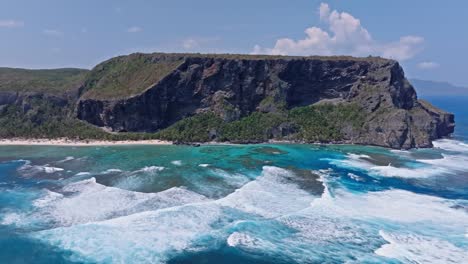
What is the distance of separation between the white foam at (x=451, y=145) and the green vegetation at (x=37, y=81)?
123541 millimetres

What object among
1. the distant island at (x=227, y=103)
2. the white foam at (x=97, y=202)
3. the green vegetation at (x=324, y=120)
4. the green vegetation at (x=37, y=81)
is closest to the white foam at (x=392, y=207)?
the white foam at (x=97, y=202)

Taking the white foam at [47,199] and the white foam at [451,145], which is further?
the white foam at [451,145]

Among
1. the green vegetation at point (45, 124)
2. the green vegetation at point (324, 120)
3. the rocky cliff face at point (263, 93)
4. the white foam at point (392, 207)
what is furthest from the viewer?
the rocky cliff face at point (263, 93)

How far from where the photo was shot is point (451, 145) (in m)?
119

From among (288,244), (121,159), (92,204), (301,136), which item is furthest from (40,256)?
(301,136)

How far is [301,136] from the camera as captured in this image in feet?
392

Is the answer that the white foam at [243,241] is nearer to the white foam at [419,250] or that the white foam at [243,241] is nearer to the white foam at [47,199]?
the white foam at [419,250]

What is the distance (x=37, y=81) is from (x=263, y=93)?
83281 mm

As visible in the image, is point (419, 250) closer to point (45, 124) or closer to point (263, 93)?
point (263, 93)

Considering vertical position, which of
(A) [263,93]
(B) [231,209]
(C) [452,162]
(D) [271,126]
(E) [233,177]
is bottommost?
(B) [231,209]

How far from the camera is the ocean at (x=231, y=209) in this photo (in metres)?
42.9

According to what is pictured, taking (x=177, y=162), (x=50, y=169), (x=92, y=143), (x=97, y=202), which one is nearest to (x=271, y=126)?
(x=177, y=162)

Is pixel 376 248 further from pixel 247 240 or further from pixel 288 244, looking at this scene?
pixel 247 240

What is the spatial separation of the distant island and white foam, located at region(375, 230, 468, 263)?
68.4 metres
